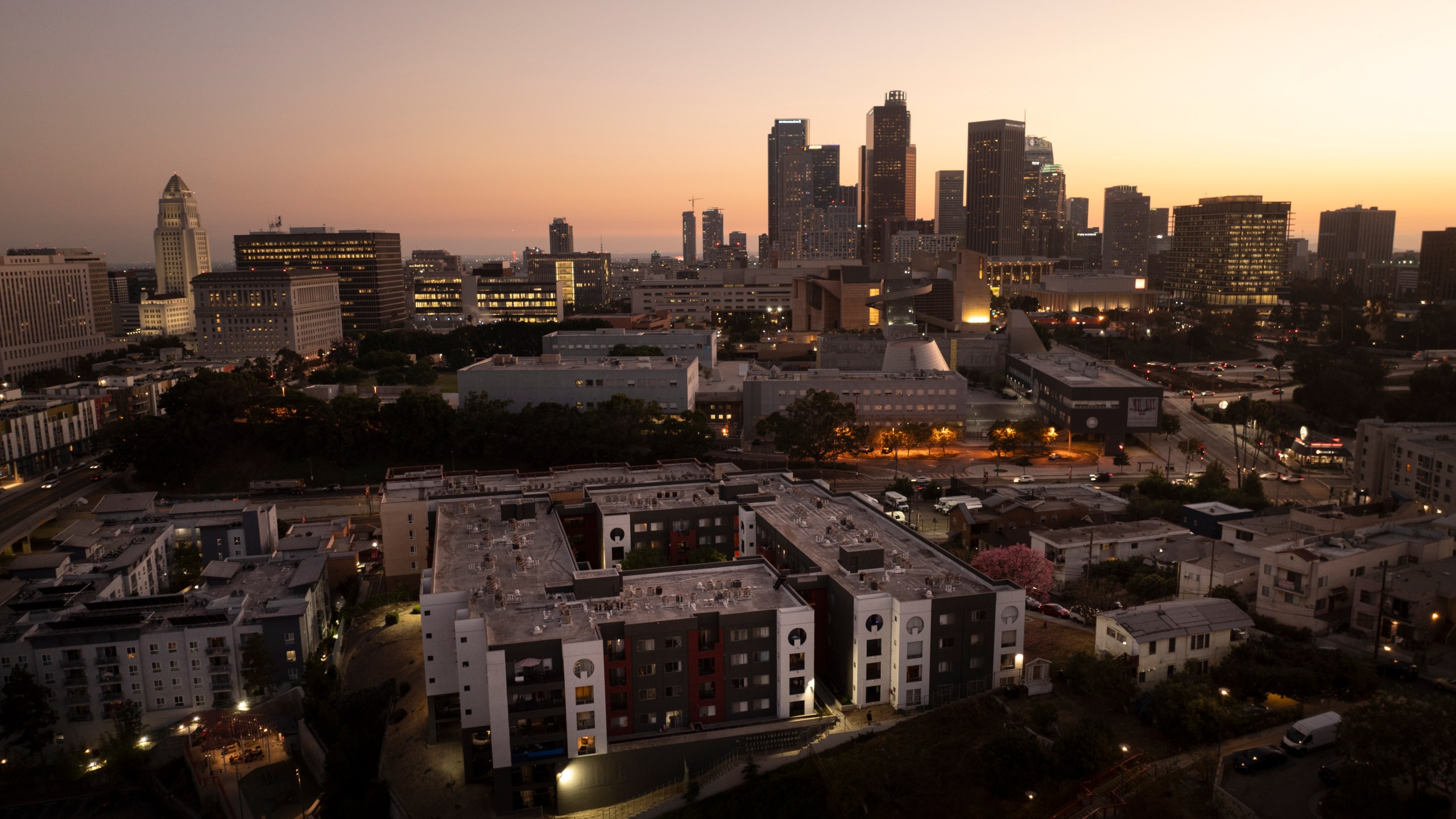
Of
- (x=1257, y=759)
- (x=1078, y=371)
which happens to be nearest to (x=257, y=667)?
(x=1257, y=759)

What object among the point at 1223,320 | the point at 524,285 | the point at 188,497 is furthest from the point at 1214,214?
the point at 188,497

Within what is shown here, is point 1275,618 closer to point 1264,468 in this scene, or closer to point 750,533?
point 750,533

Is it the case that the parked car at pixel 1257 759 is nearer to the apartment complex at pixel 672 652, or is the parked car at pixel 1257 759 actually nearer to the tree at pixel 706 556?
A: the apartment complex at pixel 672 652

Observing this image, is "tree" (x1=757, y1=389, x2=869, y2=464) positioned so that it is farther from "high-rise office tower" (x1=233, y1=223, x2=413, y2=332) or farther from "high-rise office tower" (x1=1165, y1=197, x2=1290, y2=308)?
"high-rise office tower" (x1=1165, y1=197, x2=1290, y2=308)

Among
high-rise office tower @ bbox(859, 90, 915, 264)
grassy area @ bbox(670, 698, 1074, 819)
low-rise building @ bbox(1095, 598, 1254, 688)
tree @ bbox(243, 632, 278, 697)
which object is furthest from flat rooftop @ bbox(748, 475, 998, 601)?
high-rise office tower @ bbox(859, 90, 915, 264)

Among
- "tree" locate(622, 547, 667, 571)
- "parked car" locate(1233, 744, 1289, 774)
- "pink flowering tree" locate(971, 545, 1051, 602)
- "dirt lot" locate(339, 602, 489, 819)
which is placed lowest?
"dirt lot" locate(339, 602, 489, 819)

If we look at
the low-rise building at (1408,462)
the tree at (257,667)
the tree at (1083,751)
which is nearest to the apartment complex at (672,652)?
the tree at (1083,751)
